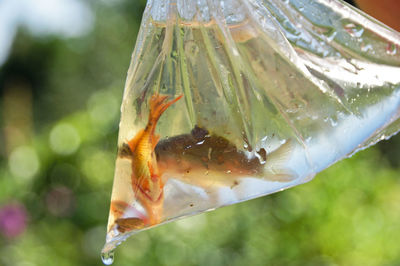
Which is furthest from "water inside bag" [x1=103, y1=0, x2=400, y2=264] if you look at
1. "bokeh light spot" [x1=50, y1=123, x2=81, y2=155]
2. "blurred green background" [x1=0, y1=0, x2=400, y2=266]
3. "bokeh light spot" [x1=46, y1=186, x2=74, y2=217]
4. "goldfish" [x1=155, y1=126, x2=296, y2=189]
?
"bokeh light spot" [x1=50, y1=123, x2=81, y2=155]

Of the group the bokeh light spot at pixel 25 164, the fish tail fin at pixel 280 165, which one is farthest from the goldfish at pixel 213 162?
the bokeh light spot at pixel 25 164

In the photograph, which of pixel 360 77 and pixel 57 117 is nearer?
pixel 360 77

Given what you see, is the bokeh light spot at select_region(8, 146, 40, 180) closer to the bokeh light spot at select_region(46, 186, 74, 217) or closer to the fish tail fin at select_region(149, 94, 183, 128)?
the bokeh light spot at select_region(46, 186, 74, 217)

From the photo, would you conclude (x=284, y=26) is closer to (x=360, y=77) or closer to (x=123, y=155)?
(x=360, y=77)

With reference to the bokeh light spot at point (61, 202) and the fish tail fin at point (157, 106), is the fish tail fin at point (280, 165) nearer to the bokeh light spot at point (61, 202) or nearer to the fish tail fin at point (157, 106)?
the fish tail fin at point (157, 106)

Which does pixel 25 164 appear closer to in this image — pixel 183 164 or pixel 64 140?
pixel 64 140

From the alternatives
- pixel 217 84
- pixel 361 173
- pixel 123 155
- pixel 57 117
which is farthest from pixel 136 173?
pixel 57 117
